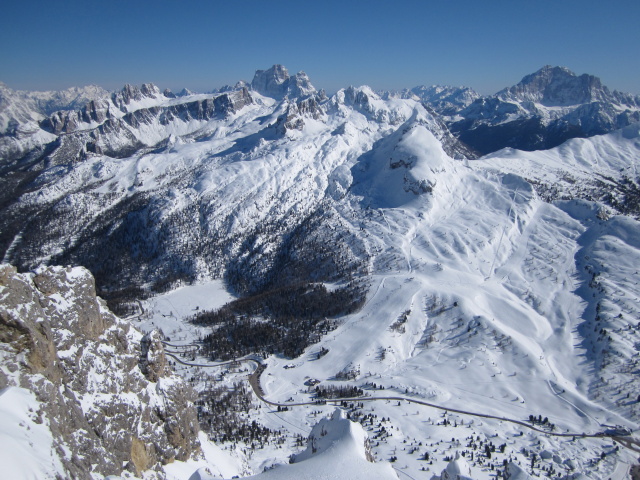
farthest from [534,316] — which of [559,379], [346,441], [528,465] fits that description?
[346,441]

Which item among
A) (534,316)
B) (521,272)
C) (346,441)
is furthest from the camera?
(521,272)

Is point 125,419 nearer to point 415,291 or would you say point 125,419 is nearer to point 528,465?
point 528,465

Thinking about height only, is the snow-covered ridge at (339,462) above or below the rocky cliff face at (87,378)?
below

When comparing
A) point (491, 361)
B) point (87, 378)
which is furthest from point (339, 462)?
point (491, 361)

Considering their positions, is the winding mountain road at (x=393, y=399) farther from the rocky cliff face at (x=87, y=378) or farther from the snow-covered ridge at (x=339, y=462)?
the rocky cliff face at (x=87, y=378)

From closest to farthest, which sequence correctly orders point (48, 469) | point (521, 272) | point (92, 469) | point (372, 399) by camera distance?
1. point (48, 469)
2. point (92, 469)
3. point (372, 399)
4. point (521, 272)

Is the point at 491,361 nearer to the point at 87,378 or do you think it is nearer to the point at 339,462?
the point at 339,462

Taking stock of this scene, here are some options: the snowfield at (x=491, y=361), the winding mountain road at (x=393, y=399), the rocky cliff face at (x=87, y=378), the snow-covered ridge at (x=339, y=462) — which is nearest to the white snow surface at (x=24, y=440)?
the rocky cliff face at (x=87, y=378)

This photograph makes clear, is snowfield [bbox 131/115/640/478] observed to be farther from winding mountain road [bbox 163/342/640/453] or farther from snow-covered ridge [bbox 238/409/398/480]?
snow-covered ridge [bbox 238/409/398/480]

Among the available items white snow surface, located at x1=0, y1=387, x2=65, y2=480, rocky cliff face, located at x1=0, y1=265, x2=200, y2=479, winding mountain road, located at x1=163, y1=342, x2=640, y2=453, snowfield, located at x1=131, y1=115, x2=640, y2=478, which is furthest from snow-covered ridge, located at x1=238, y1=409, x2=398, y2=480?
winding mountain road, located at x1=163, y1=342, x2=640, y2=453
